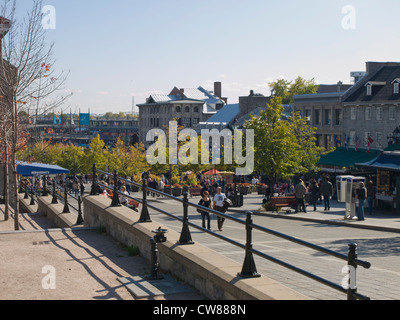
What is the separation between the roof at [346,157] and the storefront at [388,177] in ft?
50.8

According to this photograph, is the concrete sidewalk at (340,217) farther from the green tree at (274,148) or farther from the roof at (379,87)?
the roof at (379,87)

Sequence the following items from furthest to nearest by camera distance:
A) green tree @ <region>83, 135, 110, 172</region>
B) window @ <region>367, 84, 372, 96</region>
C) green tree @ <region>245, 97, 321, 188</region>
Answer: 1. green tree @ <region>83, 135, 110, 172</region>
2. window @ <region>367, 84, 372, 96</region>
3. green tree @ <region>245, 97, 321, 188</region>

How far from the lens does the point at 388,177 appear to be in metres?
30.6

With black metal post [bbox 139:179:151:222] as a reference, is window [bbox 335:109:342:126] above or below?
above

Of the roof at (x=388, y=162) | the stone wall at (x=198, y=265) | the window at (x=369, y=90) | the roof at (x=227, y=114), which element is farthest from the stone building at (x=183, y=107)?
the stone wall at (x=198, y=265)

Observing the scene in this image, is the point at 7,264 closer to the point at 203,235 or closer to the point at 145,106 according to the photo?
the point at 203,235

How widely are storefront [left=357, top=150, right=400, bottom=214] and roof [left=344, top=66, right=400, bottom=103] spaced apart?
2217 centimetres

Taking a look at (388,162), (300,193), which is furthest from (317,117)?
(300,193)

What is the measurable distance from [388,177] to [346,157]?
62.7ft

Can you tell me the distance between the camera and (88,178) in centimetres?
7862

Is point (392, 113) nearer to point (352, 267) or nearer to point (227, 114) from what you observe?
point (227, 114)

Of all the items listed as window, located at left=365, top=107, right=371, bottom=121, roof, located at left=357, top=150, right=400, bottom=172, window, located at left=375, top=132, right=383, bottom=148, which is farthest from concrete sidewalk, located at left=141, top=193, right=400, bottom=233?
window, located at left=365, top=107, right=371, bottom=121

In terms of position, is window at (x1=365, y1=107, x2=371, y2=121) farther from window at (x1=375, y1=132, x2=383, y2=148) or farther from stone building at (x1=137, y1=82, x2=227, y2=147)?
stone building at (x1=137, y1=82, x2=227, y2=147)

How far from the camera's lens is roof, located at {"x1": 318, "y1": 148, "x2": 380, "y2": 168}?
47438 mm
